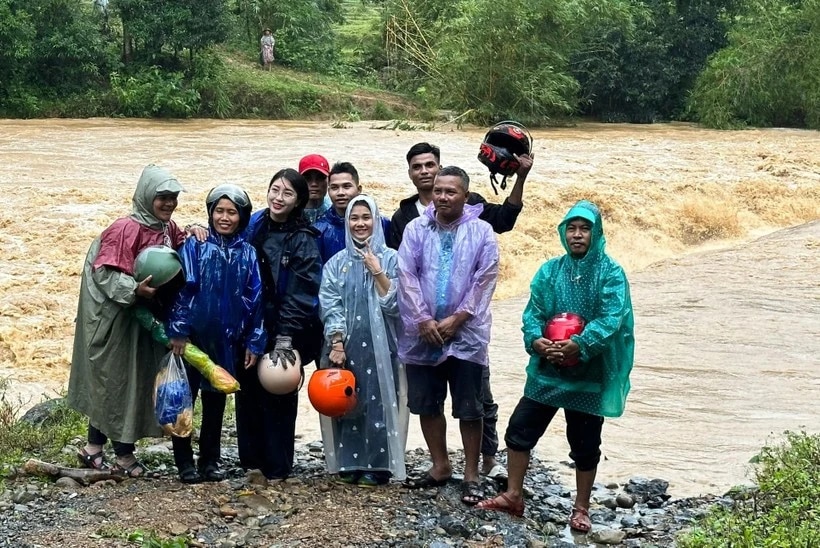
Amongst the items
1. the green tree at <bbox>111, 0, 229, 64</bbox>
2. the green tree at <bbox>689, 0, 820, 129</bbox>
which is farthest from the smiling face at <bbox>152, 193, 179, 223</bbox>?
the green tree at <bbox>689, 0, 820, 129</bbox>

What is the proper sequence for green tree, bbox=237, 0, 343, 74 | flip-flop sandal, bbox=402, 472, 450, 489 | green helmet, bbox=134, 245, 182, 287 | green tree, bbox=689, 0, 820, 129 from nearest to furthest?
green helmet, bbox=134, 245, 182, 287
flip-flop sandal, bbox=402, 472, 450, 489
green tree, bbox=689, 0, 820, 129
green tree, bbox=237, 0, 343, 74

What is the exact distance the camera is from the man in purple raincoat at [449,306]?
5004 mm

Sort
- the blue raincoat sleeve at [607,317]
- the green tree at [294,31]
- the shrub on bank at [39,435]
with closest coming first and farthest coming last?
the blue raincoat sleeve at [607,317] < the shrub on bank at [39,435] < the green tree at [294,31]

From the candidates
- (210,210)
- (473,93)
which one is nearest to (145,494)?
(210,210)

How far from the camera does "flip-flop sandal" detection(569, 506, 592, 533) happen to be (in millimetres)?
5078

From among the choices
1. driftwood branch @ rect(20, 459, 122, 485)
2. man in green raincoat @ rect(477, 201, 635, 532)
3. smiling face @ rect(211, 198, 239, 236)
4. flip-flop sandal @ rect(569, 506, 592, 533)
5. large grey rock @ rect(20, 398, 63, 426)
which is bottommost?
large grey rock @ rect(20, 398, 63, 426)

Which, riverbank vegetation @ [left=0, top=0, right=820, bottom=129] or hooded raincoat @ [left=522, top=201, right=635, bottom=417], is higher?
riverbank vegetation @ [left=0, top=0, right=820, bottom=129]

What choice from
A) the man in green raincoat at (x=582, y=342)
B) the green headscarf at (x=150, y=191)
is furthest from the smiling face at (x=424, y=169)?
the green headscarf at (x=150, y=191)

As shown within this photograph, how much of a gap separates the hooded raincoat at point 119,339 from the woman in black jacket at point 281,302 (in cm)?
42

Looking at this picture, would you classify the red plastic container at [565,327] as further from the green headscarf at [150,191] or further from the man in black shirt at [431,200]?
the green headscarf at [150,191]

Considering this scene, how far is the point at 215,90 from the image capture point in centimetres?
2428

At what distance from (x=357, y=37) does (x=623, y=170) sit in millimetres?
15204

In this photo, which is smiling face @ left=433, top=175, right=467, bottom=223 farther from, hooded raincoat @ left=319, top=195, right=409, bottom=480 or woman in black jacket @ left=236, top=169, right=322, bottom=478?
woman in black jacket @ left=236, top=169, right=322, bottom=478

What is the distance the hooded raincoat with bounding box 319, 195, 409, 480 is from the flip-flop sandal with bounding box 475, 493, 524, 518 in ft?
1.41
